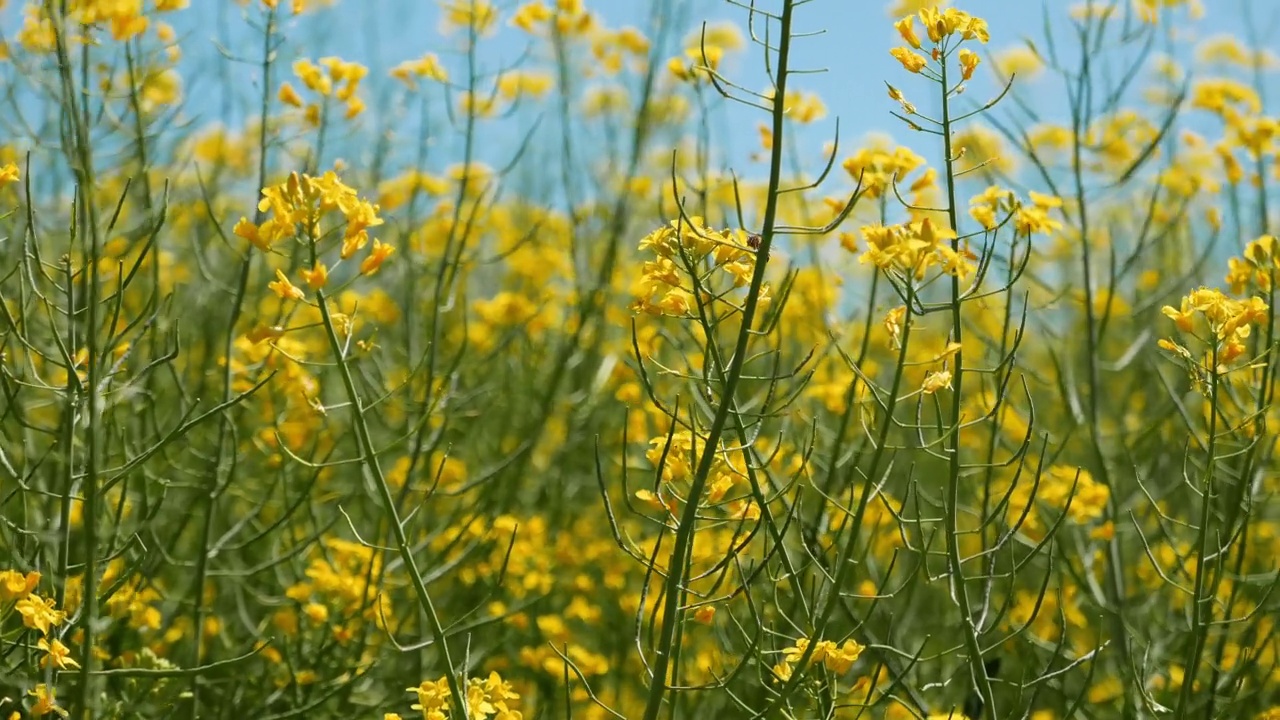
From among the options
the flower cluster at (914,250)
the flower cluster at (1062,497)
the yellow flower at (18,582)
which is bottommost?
the flower cluster at (1062,497)

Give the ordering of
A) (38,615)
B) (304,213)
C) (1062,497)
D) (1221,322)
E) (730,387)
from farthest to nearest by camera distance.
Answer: (1062,497) < (1221,322) < (38,615) < (304,213) < (730,387)

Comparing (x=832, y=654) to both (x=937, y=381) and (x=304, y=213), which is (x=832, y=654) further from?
(x=304, y=213)

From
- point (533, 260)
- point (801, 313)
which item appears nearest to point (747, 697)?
point (801, 313)

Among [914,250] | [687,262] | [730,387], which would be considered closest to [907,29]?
[914,250]

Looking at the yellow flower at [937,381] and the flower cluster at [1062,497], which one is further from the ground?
the yellow flower at [937,381]

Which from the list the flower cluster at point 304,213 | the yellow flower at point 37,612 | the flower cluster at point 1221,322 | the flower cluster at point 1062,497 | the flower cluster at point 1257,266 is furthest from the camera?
the flower cluster at point 1062,497

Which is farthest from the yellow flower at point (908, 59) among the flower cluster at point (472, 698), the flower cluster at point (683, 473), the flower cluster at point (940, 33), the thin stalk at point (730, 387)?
the flower cluster at point (472, 698)

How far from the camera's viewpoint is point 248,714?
329 cm

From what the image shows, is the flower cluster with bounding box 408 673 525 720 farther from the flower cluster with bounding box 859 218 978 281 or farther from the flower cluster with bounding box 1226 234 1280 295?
the flower cluster with bounding box 1226 234 1280 295

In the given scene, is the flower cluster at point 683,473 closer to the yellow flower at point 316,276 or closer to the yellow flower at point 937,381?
the yellow flower at point 937,381

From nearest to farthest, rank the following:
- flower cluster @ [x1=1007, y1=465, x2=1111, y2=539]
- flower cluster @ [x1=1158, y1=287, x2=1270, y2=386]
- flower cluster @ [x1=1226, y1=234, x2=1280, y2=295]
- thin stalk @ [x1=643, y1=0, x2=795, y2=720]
Result: thin stalk @ [x1=643, y1=0, x2=795, y2=720]
flower cluster @ [x1=1158, y1=287, x2=1270, y2=386]
flower cluster @ [x1=1226, y1=234, x2=1280, y2=295]
flower cluster @ [x1=1007, y1=465, x2=1111, y2=539]

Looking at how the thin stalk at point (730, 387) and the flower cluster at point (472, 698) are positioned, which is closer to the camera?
the thin stalk at point (730, 387)

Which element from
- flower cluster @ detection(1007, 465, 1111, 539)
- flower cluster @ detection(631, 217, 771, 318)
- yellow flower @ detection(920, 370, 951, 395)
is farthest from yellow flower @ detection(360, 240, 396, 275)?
flower cluster @ detection(1007, 465, 1111, 539)

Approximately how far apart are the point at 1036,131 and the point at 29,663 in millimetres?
6953
